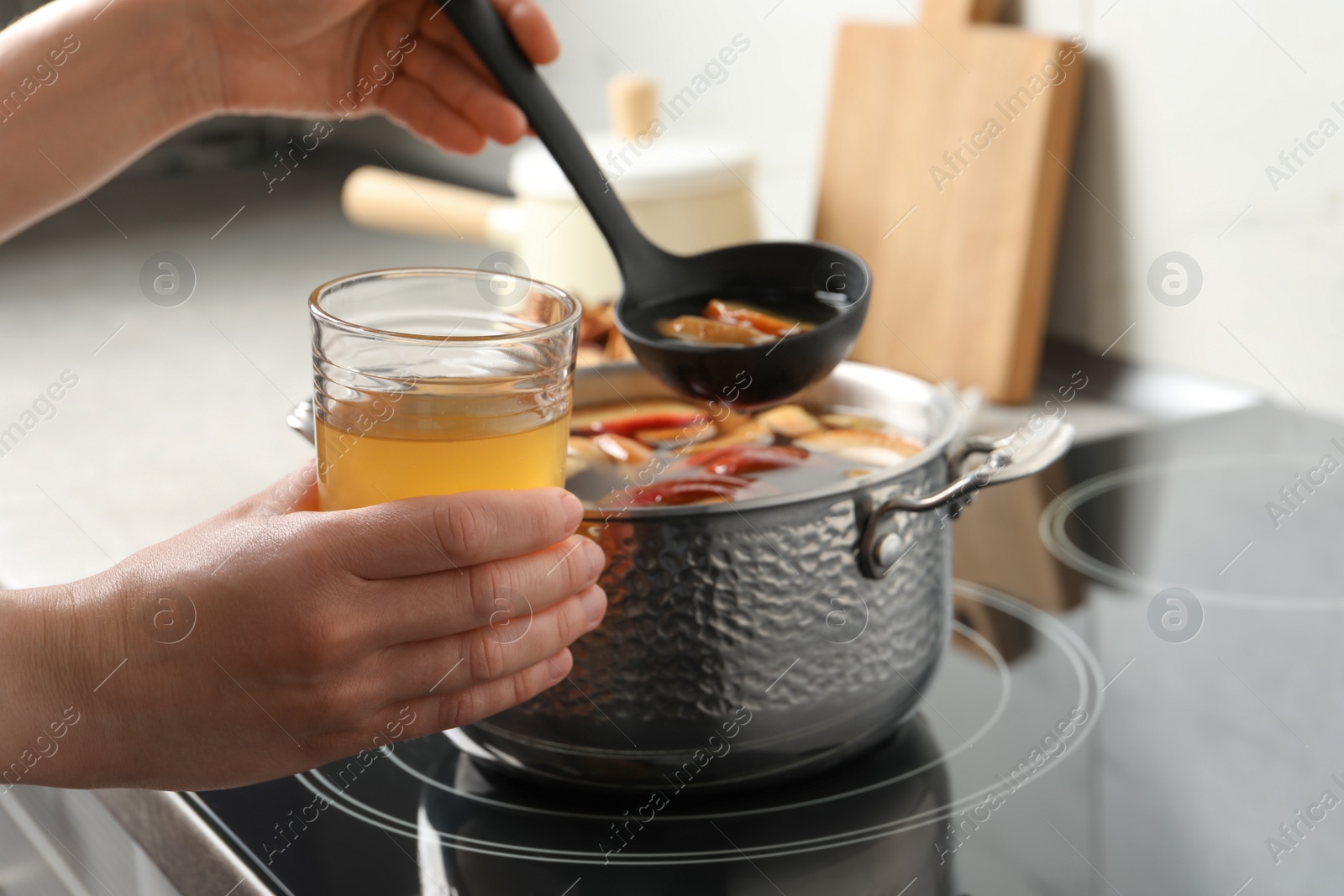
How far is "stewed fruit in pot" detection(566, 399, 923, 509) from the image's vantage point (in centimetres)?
58

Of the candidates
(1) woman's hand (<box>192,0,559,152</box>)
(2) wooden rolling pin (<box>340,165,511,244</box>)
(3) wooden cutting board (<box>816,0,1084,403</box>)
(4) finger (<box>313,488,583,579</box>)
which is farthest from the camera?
(2) wooden rolling pin (<box>340,165,511,244</box>)

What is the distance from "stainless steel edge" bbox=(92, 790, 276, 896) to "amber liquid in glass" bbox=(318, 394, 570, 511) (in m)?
0.17

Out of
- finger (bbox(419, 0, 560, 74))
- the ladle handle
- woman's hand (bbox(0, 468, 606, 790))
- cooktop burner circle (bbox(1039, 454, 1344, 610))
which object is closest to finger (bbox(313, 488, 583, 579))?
woman's hand (bbox(0, 468, 606, 790))

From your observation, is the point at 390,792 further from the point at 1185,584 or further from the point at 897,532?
the point at 1185,584

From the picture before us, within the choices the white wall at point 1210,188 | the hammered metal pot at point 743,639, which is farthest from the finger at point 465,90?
the white wall at point 1210,188

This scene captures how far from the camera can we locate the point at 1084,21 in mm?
1079

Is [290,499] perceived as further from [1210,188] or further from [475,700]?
[1210,188]

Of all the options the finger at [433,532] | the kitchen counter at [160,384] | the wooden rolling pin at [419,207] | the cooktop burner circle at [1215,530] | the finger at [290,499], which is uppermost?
the wooden rolling pin at [419,207]

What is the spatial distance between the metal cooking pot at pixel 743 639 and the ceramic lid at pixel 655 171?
0.64m

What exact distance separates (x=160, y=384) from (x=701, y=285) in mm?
864

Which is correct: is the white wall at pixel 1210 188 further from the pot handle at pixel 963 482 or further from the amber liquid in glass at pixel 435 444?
the amber liquid in glass at pixel 435 444

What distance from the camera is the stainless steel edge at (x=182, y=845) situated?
0.52 m

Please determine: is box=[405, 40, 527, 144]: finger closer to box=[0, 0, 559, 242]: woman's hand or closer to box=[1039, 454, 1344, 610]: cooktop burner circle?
box=[0, 0, 559, 242]: woman's hand

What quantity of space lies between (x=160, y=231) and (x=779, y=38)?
3.85 feet
